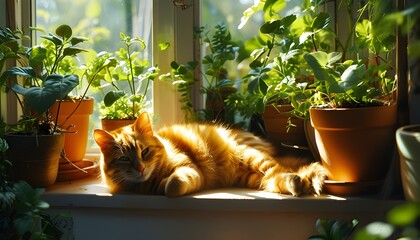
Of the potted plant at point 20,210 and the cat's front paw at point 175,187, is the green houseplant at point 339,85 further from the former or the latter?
the potted plant at point 20,210

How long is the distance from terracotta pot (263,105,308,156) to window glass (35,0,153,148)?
0.50 m

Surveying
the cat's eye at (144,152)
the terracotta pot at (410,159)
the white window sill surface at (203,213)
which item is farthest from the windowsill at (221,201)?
the terracotta pot at (410,159)

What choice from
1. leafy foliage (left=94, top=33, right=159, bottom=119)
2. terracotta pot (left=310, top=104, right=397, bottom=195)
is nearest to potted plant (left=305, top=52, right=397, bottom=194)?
terracotta pot (left=310, top=104, right=397, bottom=195)

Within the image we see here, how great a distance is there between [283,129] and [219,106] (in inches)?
11.6

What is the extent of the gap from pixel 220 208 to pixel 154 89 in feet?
2.20

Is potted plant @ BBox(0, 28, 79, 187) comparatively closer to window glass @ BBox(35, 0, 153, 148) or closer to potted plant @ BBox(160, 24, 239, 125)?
window glass @ BBox(35, 0, 153, 148)

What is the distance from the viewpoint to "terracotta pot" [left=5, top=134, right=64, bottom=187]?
1.61 metres

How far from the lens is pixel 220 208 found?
1.58 meters

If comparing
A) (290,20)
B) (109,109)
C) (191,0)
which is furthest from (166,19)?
(290,20)

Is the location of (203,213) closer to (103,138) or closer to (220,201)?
(220,201)

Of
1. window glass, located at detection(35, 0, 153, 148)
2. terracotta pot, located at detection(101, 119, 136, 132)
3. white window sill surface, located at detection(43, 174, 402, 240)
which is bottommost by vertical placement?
white window sill surface, located at detection(43, 174, 402, 240)

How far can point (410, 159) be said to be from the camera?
3.93 ft

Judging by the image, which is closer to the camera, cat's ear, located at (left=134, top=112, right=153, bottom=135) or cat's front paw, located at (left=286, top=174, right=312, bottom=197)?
cat's front paw, located at (left=286, top=174, right=312, bottom=197)

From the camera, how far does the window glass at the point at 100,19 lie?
6.67 ft
